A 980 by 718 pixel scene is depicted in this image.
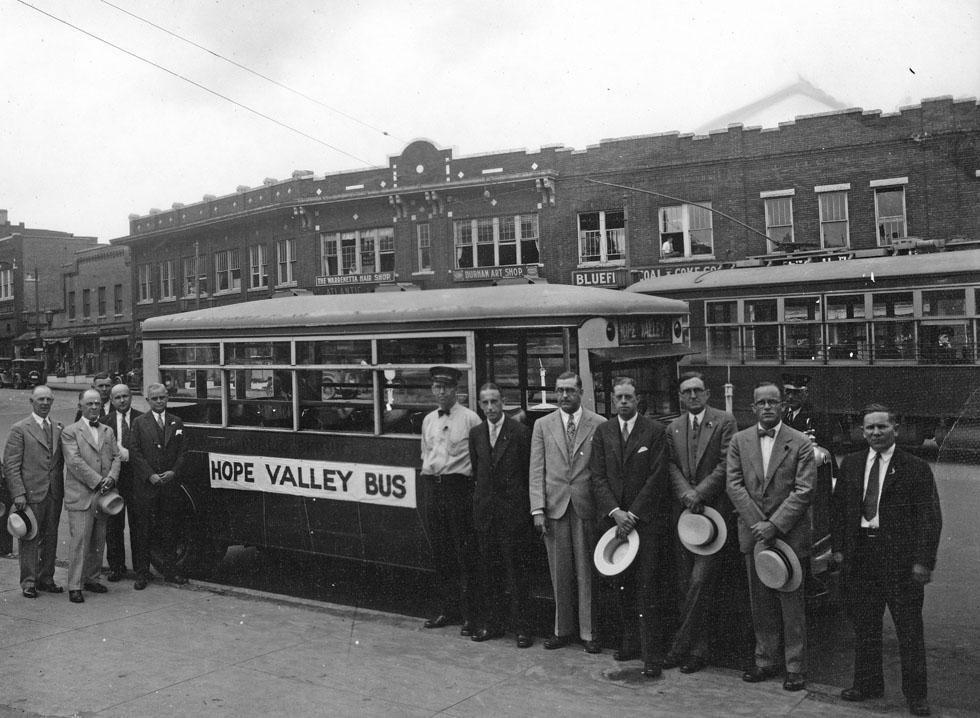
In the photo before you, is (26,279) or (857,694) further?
(26,279)

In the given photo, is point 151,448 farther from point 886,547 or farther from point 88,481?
point 886,547

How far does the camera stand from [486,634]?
6.46 meters

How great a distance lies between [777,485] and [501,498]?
2.00 meters

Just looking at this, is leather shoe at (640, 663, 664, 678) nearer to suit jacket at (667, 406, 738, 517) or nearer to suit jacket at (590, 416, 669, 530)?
suit jacket at (590, 416, 669, 530)

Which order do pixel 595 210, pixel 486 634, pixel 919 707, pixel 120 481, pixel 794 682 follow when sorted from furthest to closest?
pixel 595 210, pixel 120 481, pixel 486 634, pixel 794 682, pixel 919 707

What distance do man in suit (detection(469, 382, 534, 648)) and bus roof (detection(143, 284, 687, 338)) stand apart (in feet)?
2.37

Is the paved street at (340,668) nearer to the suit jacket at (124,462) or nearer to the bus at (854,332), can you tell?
the suit jacket at (124,462)

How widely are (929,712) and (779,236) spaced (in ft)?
73.2

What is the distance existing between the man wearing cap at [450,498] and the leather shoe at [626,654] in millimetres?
1211

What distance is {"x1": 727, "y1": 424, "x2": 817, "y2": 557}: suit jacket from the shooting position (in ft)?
17.8

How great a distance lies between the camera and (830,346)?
54.9 ft

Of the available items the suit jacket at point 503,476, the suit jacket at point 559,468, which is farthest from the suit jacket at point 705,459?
the suit jacket at point 503,476

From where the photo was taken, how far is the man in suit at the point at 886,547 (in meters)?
4.93

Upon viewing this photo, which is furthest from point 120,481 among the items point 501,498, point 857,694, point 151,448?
point 857,694
